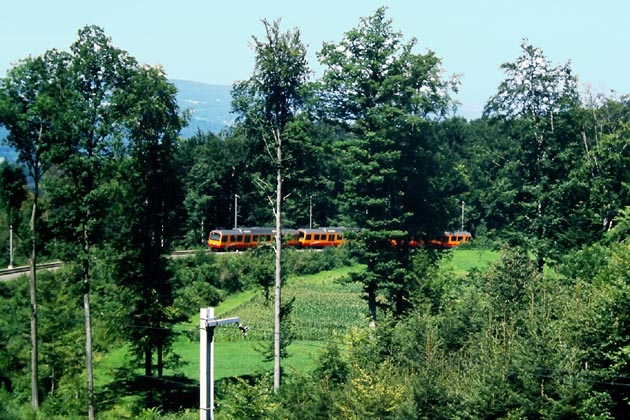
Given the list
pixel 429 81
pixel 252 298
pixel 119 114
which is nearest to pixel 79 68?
pixel 119 114

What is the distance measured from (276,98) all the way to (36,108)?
797cm

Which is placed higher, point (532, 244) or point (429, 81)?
point (429, 81)

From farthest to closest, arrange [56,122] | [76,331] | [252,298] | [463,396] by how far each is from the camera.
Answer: [252,298] → [76,331] → [56,122] → [463,396]

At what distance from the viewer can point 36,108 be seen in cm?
2653

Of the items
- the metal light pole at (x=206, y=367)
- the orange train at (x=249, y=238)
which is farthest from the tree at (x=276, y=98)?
the orange train at (x=249, y=238)

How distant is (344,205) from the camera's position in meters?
35.3

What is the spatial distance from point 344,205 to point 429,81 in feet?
21.5

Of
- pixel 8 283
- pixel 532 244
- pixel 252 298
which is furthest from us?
pixel 252 298

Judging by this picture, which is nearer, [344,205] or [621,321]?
[621,321]

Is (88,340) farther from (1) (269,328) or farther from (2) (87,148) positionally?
(1) (269,328)

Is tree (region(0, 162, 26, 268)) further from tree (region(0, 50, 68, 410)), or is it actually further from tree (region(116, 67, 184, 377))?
tree (region(116, 67, 184, 377))

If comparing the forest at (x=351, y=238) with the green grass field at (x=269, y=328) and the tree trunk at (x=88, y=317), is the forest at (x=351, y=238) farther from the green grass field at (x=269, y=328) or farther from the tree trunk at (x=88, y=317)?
the green grass field at (x=269, y=328)

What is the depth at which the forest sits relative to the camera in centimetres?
2052

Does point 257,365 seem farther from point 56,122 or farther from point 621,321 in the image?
point 621,321
